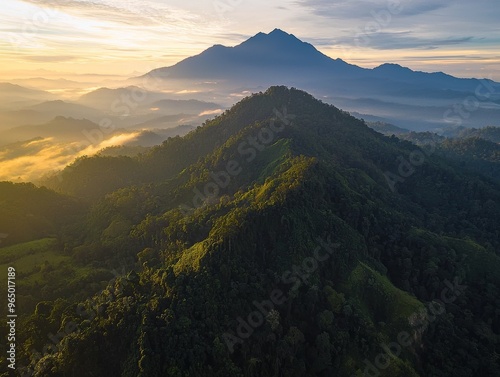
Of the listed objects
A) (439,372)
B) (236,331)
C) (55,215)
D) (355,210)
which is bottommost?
(55,215)

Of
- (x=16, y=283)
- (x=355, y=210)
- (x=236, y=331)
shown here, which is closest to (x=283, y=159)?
(x=355, y=210)

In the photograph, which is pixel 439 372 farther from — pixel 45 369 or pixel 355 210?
pixel 45 369

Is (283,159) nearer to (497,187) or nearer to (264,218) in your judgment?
(264,218)

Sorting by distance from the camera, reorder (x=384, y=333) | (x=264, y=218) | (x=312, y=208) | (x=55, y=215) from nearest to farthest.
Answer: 1. (x=384, y=333)
2. (x=264, y=218)
3. (x=312, y=208)
4. (x=55, y=215)

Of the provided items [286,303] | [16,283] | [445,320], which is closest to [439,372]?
[445,320]

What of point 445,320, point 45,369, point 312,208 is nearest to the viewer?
point 45,369

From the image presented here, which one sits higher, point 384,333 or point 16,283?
point 384,333

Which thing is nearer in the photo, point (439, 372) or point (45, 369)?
point (45, 369)
